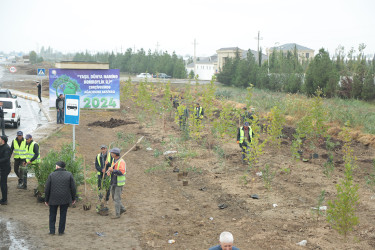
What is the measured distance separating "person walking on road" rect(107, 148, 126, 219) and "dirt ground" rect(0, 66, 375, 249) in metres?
0.40

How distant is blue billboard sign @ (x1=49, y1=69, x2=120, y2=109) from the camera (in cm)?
2866

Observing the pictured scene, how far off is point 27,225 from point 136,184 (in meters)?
4.62

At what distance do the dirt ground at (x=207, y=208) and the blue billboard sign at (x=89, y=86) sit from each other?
1135 centimetres

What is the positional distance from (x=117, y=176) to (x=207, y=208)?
2.67 m

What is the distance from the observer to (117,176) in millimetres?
9844

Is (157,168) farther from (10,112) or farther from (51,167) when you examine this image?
(10,112)

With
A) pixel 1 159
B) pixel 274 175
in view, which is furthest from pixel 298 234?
pixel 1 159

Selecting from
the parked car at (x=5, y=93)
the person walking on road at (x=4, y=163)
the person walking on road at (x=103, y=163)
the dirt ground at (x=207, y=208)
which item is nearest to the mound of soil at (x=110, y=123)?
the parked car at (x=5, y=93)

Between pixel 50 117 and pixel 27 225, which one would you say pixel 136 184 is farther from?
pixel 50 117

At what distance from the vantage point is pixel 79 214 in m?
10.2

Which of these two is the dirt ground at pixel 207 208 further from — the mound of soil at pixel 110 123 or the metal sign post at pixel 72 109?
the mound of soil at pixel 110 123

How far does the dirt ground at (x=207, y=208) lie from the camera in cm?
873

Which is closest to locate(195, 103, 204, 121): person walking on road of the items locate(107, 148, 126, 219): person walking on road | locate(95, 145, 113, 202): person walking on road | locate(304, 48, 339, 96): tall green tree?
locate(95, 145, 113, 202): person walking on road


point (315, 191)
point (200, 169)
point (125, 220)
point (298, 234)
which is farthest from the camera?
point (200, 169)
